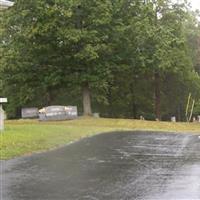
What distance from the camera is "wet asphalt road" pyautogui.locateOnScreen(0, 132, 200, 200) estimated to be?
9180 millimetres

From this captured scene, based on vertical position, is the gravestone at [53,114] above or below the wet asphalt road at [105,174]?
above

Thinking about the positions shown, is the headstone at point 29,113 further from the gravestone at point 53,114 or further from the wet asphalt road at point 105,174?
the wet asphalt road at point 105,174

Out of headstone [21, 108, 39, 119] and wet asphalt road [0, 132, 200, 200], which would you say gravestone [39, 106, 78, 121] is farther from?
wet asphalt road [0, 132, 200, 200]

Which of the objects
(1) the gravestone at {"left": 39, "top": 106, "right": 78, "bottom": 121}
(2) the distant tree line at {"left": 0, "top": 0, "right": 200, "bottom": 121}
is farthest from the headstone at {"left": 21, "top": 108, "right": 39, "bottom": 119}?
(1) the gravestone at {"left": 39, "top": 106, "right": 78, "bottom": 121}

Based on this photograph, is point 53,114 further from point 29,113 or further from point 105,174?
point 105,174

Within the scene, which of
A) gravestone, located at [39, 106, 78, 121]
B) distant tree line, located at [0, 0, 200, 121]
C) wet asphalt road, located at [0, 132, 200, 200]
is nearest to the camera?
wet asphalt road, located at [0, 132, 200, 200]

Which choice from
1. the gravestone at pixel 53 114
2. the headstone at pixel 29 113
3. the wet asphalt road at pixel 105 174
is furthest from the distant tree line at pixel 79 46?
the wet asphalt road at pixel 105 174

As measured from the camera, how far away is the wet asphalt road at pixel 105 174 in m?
9.18

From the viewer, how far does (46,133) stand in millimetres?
20734

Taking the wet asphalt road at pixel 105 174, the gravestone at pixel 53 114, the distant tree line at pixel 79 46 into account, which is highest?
the distant tree line at pixel 79 46

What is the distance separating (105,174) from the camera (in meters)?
11.4

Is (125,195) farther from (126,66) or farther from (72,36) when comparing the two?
(126,66)

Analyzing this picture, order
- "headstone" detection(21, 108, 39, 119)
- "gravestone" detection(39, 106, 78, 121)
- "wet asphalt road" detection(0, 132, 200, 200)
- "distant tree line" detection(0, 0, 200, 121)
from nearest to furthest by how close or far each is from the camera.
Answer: "wet asphalt road" detection(0, 132, 200, 200), "gravestone" detection(39, 106, 78, 121), "distant tree line" detection(0, 0, 200, 121), "headstone" detection(21, 108, 39, 119)

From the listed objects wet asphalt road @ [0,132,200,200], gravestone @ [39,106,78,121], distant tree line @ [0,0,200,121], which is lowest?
wet asphalt road @ [0,132,200,200]
